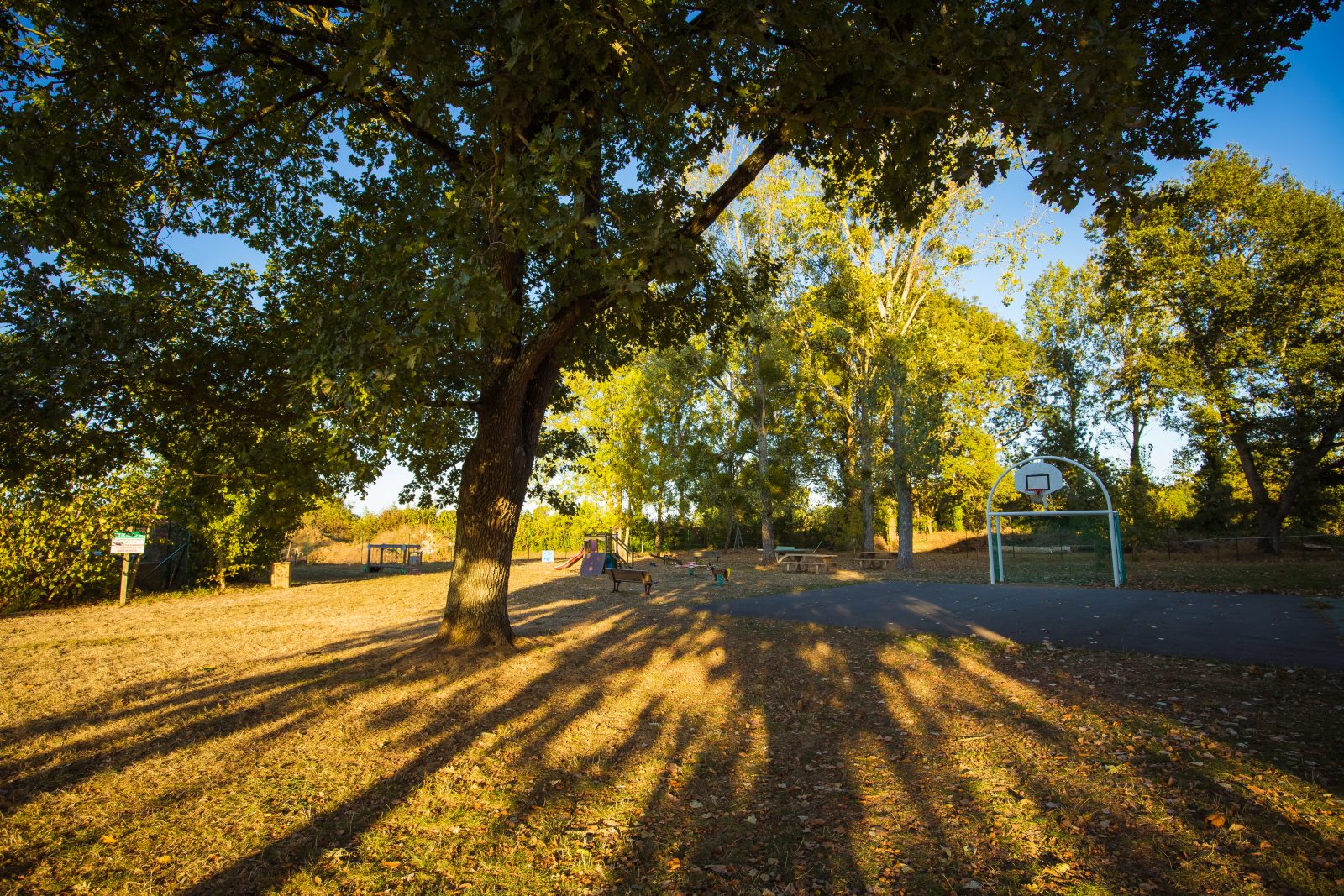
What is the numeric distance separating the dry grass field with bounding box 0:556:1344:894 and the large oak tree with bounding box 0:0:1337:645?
232cm

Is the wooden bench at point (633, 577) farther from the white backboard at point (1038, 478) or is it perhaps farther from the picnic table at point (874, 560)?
the white backboard at point (1038, 478)

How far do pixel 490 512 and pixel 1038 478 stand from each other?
18.2 m

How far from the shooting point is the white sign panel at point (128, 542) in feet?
41.8

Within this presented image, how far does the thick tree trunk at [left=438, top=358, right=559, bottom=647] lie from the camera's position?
7.22m

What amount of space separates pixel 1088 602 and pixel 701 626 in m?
A: 7.80

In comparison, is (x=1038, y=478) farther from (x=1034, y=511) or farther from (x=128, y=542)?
(x=128, y=542)

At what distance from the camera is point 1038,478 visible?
1978cm

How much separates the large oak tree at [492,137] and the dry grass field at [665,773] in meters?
2.32

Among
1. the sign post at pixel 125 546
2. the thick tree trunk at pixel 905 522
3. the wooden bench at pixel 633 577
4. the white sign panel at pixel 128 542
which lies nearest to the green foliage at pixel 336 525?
the sign post at pixel 125 546

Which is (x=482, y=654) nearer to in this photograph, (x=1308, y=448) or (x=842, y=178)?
(x=842, y=178)

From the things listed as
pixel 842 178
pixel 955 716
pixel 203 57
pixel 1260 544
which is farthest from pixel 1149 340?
pixel 203 57

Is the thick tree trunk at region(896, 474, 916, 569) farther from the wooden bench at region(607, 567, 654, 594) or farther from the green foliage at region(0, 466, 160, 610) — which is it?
the green foliage at region(0, 466, 160, 610)

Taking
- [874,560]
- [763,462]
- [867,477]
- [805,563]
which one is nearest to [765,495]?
[763,462]

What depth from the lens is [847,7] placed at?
5.89 metres
